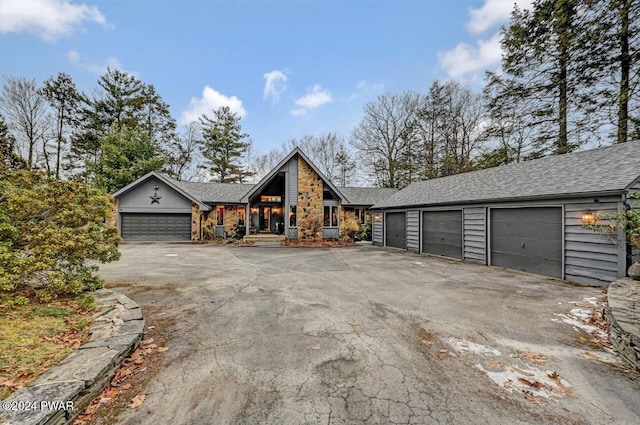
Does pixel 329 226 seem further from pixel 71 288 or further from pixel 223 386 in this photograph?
pixel 223 386

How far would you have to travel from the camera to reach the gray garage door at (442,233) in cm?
1122

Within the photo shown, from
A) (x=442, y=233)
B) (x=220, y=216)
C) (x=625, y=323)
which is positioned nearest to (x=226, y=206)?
(x=220, y=216)

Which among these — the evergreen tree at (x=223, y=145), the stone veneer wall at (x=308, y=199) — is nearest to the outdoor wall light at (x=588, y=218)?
the stone veneer wall at (x=308, y=199)

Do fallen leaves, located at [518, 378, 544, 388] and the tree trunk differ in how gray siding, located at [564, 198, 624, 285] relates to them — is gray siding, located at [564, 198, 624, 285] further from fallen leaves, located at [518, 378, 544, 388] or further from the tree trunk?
the tree trunk

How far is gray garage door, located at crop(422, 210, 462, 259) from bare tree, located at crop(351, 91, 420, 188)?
1268cm

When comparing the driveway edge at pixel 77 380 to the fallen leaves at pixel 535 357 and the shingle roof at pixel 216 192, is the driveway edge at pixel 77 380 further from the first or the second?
the shingle roof at pixel 216 192

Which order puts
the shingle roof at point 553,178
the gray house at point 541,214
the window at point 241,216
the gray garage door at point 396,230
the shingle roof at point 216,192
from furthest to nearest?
the window at point 241,216 < the shingle roof at point 216,192 < the gray garage door at point 396,230 < the shingle roof at point 553,178 < the gray house at point 541,214

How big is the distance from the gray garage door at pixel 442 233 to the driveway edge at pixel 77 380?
451 inches

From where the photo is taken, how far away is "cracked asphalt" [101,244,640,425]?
2.25m

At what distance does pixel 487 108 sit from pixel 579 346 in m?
18.2

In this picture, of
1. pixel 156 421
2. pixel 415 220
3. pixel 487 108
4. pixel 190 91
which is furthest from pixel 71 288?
pixel 190 91

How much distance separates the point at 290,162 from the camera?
15.9m

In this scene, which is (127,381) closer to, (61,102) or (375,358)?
(375,358)

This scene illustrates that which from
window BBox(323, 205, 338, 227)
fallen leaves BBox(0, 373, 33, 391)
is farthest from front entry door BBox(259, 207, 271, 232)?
fallen leaves BBox(0, 373, 33, 391)
